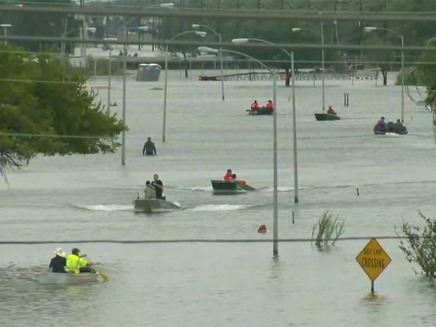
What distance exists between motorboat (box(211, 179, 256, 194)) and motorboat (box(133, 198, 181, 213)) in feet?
18.3

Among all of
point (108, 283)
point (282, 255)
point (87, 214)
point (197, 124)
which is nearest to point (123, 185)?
point (87, 214)

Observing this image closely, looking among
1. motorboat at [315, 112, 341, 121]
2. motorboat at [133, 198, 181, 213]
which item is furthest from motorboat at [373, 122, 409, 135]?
motorboat at [133, 198, 181, 213]

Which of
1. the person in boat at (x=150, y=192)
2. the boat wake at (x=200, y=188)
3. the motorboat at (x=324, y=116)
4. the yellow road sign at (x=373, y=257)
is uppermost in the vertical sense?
the motorboat at (x=324, y=116)

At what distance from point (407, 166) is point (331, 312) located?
4383cm

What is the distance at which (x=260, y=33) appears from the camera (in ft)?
118

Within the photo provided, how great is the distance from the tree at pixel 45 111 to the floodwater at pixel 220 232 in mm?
3523

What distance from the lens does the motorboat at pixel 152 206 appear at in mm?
63094

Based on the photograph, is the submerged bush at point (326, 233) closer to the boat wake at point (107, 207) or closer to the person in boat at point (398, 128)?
the boat wake at point (107, 207)

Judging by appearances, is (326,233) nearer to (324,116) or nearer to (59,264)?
(59,264)

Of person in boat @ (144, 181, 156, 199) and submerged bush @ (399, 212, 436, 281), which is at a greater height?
person in boat @ (144, 181, 156, 199)

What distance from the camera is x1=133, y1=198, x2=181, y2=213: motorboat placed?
63.1 meters

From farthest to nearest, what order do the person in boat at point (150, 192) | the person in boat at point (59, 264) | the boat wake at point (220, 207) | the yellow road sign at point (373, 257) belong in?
the boat wake at point (220, 207), the person in boat at point (150, 192), the person in boat at point (59, 264), the yellow road sign at point (373, 257)

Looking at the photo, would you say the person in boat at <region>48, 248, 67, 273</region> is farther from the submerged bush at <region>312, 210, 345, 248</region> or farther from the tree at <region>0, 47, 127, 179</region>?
the submerged bush at <region>312, 210, 345, 248</region>

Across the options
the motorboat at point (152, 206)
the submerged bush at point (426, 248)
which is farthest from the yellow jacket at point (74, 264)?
the motorboat at point (152, 206)
